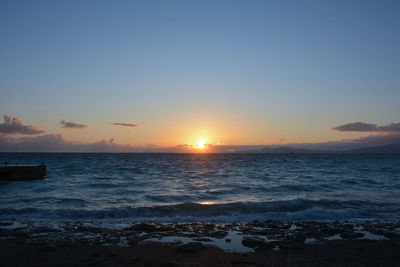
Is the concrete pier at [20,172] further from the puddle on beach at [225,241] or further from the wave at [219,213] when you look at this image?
the puddle on beach at [225,241]

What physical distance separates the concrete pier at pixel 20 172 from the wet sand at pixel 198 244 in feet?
70.6

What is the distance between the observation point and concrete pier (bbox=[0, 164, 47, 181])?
30656 millimetres

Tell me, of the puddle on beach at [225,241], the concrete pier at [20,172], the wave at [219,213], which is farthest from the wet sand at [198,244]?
the concrete pier at [20,172]

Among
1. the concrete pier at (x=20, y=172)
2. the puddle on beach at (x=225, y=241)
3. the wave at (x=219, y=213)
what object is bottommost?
the wave at (x=219, y=213)

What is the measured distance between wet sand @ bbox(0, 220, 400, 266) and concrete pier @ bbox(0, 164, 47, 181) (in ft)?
70.6

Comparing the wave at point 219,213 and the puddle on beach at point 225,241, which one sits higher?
the puddle on beach at point 225,241

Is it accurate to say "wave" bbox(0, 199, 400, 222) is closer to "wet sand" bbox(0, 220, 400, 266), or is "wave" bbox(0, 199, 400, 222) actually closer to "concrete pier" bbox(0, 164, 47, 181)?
"wet sand" bbox(0, 220, 400, 266)

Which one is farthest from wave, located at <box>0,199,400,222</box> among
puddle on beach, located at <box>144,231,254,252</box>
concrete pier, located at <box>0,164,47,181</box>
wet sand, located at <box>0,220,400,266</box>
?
concrete pier, located at <box>0,164,47,181</box>

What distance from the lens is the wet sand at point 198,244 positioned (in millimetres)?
8070

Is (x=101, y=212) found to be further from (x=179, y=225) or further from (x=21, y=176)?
(x=21, y=176)

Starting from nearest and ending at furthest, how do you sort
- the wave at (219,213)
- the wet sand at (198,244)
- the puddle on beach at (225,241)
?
the wet sand at (198,244) < the puddle on beach at (225,241) < the wave at (219,213)

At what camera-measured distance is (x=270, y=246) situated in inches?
368

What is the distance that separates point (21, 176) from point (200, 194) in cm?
2188

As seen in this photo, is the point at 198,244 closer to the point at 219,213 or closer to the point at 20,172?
the point at 219,213
